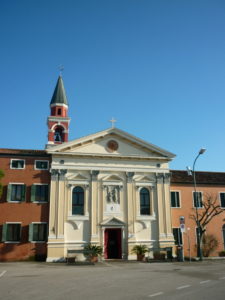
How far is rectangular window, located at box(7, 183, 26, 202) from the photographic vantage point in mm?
27578

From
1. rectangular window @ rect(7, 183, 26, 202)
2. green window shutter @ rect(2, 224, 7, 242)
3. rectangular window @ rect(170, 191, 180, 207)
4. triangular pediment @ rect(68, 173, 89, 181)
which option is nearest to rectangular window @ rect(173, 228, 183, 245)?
rectangular window @ rect(170, 191, 180, 207)

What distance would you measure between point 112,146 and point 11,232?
39.5 ft

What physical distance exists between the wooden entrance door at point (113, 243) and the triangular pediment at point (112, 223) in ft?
1.88

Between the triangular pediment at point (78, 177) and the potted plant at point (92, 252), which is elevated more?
the triangular pediment at point (78, 177)

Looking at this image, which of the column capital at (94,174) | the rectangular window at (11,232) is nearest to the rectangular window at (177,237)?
the column capital at (94,174)

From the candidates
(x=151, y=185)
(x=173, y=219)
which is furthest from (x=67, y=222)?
(x=173, y=219)

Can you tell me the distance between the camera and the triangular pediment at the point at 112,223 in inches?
1104

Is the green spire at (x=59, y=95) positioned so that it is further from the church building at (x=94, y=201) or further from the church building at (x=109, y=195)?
the church building at (x=109, y=195)

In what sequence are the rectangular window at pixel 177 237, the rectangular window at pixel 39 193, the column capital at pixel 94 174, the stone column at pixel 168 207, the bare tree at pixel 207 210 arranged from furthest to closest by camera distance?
the bare tree at pixel 207 210 → the rectangular window at pixel 177 237 → the stone column at pixel 168 207 → the column capital at pixel 94 174 → the rectangular window at pixel 39 193

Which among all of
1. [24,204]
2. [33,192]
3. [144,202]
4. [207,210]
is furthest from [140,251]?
[24,204]

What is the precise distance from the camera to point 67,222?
2762 centimetres

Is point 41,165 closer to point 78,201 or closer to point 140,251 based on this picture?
point 78,201

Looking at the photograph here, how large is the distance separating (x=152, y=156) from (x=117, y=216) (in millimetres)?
6931

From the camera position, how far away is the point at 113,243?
93.7 feet
